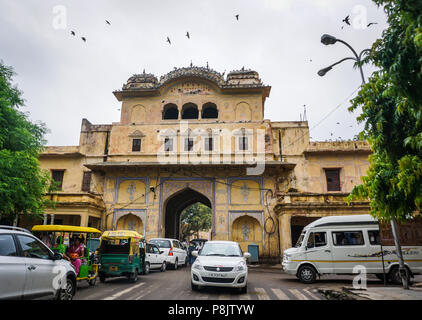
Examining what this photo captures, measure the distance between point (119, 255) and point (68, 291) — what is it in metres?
3.78

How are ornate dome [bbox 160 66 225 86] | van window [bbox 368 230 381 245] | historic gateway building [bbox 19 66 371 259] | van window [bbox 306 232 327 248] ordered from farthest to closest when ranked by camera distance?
Answer: 1. ornate dome [bbox 160 66 225 86]
2. historic gateway building [bbox 19 66 371 259]
3. van window [bbox 306 232 327 248]
4. van window [bbox 368 230 381 245]

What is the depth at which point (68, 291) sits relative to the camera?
6.78 m

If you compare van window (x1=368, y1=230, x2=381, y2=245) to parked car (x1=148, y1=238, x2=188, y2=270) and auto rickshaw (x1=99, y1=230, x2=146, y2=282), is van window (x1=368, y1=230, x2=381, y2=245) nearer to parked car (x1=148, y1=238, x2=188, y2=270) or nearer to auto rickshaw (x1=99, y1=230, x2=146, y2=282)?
auto rickshaw (x1=99, y1=230, x2=146, y2=282)

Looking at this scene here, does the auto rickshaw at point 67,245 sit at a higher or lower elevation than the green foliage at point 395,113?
lower

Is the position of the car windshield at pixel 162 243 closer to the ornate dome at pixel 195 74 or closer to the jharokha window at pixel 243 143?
the jharokha window at pixel 243 143

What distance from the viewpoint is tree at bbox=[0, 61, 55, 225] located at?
12.1 metres

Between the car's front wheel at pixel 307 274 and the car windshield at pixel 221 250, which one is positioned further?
the car's front wheel at pixel 307 274

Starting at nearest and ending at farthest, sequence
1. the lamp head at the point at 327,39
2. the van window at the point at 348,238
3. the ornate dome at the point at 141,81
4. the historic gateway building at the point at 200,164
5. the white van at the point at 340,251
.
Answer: the lamp head at the point at 327,39 < the white van at the point at 340,251 < the van window at the point at 348,238 < the historic gateway building at the point at 200,164 < the ornate dome at the point at 141,81

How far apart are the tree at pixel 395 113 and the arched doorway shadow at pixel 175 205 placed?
54.4 ft

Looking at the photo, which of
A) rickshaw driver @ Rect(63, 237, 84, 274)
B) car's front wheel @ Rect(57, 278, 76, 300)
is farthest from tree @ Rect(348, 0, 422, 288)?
rickshaw driver @ Rect(63, 237, 84, 274)

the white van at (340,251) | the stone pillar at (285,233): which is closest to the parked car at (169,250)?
the stone pillar at (285,233)

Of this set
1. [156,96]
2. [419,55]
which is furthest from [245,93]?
[419,55]

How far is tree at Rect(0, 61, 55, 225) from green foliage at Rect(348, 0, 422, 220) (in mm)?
12151

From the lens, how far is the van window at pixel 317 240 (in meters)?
11.8
